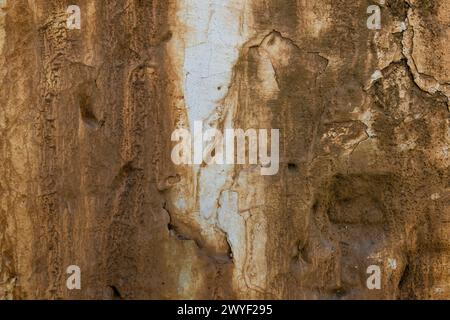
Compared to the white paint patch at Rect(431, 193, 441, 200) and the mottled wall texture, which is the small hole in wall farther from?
the white paint patch at Rect(431, 193, 441, 200)

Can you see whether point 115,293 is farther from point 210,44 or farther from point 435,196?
point 435,196

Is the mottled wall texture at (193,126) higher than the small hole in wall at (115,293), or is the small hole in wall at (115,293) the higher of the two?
the mottled wall texture at (193,126)

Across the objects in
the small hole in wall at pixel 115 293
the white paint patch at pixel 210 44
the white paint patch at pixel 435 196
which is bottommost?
the small hole in wall at pixel 115 293

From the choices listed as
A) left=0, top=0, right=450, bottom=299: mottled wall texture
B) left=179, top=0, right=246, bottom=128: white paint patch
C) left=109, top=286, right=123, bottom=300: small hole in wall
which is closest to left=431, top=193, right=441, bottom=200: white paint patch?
left=0, top=0, right=450, bottom=299: mottled wall texture

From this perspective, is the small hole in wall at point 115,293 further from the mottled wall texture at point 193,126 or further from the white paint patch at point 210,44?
the white paint patch at point 210,44

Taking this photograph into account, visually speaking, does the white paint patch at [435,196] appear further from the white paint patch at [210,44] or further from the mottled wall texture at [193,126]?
the white paint patch at [210,44]

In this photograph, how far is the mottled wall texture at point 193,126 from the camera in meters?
1.95

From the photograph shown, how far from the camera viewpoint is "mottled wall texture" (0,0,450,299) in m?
1.95

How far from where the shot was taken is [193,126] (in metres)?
1.96

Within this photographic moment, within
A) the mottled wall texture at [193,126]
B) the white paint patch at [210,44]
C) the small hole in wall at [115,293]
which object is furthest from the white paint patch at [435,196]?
the small hole in wall at [115,293]

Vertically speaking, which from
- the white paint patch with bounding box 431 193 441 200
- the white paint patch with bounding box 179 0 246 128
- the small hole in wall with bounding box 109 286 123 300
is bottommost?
the small hole in wall with bounding box 109 286 123 300

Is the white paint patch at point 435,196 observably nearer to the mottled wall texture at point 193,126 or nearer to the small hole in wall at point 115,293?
the mottled wall texture at point 193,126

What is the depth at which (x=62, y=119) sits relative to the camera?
77.0 inches

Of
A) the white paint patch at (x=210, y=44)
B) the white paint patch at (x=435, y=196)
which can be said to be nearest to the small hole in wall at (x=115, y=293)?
the white paint patch at (x=210, y=44)
